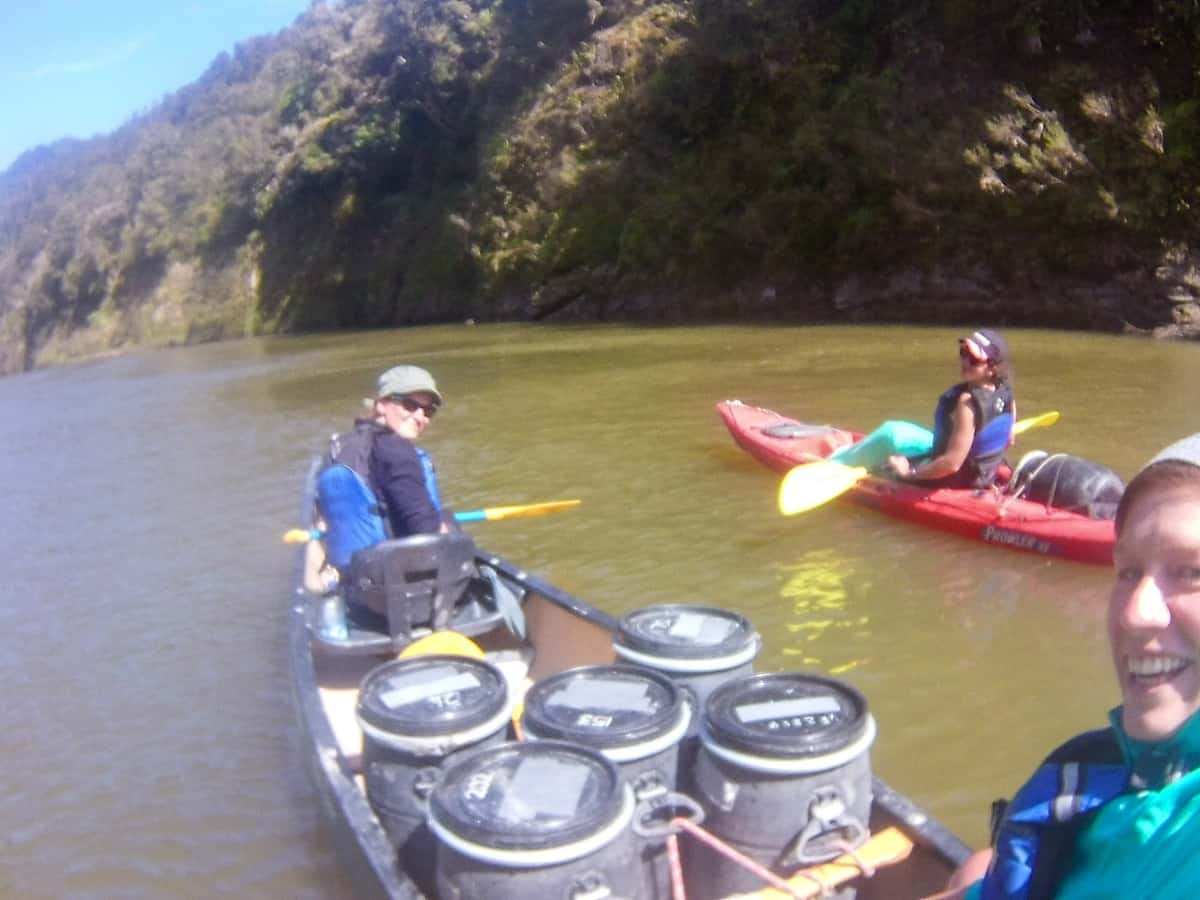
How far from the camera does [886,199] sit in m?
19.0

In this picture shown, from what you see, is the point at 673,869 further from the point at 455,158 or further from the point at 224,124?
the point at 224,124

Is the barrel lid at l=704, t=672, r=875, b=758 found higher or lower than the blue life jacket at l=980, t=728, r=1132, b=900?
lower

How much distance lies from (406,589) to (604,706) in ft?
5.89

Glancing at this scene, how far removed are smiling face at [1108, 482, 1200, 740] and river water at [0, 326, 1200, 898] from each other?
2.72 m

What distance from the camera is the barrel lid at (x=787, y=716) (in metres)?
2.61

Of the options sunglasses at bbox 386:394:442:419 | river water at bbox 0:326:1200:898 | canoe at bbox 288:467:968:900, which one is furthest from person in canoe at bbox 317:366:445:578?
river water at bbox 0:326:1200:898

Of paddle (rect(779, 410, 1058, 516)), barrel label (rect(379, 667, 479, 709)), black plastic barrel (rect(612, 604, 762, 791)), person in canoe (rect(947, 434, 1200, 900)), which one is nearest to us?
person in canoe (rect(947, 434, 1200, 900))

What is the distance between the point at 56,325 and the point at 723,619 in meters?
46.8

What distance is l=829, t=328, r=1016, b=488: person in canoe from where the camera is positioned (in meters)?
6.18

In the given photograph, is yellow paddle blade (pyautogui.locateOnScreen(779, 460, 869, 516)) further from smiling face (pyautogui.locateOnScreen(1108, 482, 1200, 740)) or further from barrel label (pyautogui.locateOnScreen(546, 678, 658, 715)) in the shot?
smiling face (pyautogui.locateOnScreen(1108, 482, 1200, 740))

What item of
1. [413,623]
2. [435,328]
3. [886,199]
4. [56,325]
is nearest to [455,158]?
[435,328]

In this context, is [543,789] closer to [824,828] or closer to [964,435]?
[824,828]

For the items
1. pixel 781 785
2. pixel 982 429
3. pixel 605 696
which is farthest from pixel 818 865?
pixel 982 429

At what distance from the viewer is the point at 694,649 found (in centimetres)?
319
